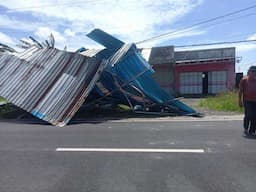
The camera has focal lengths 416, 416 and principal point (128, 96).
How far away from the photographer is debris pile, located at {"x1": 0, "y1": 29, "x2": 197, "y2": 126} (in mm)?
12961

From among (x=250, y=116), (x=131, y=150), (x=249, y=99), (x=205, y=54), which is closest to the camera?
(x=131, y=150)

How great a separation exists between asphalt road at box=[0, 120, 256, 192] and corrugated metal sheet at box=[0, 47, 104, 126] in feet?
8.73

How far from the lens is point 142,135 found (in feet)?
30.3

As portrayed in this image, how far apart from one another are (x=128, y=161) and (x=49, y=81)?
24.7 feet

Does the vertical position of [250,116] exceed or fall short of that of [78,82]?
it falls short

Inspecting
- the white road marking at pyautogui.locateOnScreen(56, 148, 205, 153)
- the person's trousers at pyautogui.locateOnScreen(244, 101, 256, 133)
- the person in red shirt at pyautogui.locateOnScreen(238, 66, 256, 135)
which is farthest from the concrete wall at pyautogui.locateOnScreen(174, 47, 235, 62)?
the white road marking at pyautogui.locateOnScreen(56, 148, 205, 153)

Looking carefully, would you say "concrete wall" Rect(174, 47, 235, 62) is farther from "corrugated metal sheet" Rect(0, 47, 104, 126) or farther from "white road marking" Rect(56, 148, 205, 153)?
"white road marking" Rect(56, 148, 205, 153)

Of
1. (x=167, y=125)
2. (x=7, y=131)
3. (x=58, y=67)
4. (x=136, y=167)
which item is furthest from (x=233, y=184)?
(x=58, y=67)

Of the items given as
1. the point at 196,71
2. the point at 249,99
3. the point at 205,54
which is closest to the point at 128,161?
the point at 249,99

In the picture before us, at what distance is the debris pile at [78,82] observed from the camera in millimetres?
12961

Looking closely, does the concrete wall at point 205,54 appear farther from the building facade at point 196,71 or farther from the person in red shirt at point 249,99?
the person in red shirt at point 249,99

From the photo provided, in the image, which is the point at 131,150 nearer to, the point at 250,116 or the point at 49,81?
the point at 250,116

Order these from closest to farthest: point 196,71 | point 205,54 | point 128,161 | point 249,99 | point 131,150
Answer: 1. point 128,161
2. point 131,150
3. point 249,99
4. point 196,71
5. point 205,54

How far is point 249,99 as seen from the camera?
938 cm
